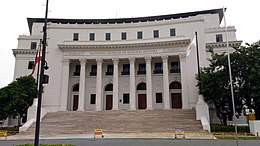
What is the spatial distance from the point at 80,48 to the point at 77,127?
1818 cm

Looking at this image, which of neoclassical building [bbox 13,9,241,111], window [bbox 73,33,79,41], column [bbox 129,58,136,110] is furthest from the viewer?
window [bbox 73,33,79,41]

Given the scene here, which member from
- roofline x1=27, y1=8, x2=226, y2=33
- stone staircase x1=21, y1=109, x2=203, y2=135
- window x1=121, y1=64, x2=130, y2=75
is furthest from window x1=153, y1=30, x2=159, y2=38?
stone staircase x1=21, y1=109, x2=203, y2=135

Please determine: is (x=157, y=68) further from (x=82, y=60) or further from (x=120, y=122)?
(x=120, y=122)

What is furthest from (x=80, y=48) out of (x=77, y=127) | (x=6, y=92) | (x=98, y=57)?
(x=77, y=127)

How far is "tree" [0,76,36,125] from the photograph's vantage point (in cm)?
3108

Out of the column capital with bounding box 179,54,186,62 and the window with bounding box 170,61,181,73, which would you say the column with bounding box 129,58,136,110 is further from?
the column capital with bounding box 179,54,186,62

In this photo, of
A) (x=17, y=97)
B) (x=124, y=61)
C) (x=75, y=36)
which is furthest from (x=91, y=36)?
(x=17, y=97)

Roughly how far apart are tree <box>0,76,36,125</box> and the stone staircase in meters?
4.24

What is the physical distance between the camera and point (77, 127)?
27234mm

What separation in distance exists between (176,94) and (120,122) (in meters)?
16.3

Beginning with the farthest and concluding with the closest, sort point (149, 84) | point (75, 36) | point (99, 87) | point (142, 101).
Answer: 1. point (75, 36)
2. point (142, 101)
3. point (99, 87)
4. point (149, 84)

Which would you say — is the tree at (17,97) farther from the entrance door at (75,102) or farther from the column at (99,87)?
the column at (99,87)

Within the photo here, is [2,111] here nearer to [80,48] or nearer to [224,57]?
[80,48]

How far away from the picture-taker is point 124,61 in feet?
143
